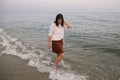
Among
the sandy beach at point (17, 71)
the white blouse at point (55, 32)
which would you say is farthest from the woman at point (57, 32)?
the sandy beach at point (17, 71)

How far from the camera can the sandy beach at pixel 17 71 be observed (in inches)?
217

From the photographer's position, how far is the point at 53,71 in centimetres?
618

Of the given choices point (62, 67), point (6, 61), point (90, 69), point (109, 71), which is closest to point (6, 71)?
point (6, 61)

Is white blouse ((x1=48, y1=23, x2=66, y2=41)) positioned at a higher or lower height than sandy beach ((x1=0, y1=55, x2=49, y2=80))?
higher

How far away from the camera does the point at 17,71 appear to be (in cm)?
604

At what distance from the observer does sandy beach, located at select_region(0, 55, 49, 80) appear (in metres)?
5.52

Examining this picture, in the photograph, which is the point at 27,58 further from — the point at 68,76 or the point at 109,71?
the point at 109,71

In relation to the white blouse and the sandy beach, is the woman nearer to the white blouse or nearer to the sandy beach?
the white blouse

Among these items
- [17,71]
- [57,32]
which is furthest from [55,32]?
[17,71]

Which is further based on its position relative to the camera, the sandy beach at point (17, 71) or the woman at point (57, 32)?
the woman at point (57, 32)

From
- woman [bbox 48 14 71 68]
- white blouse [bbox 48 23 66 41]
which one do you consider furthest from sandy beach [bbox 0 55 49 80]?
white blouse [bbox 48 23 66 41]

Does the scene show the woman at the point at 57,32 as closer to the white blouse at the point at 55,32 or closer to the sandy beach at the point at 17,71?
the white blouse at the point at 55,32

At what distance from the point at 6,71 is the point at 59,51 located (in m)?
2.13

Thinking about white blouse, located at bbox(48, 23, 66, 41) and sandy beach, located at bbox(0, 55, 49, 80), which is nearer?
sandy beach, located at bbox(0, 55, 49, 80)
